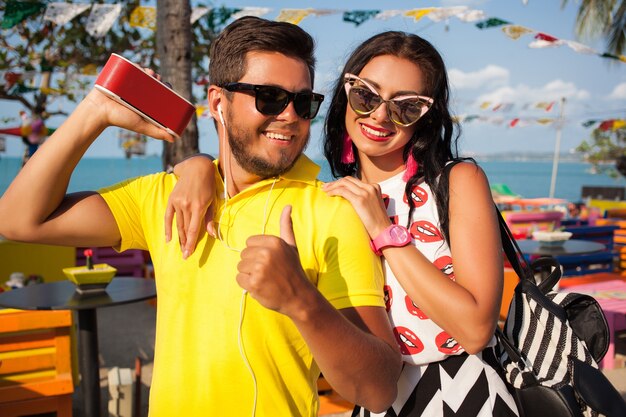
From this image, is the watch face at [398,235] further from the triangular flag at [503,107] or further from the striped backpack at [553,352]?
the triangular flag at [503,107]

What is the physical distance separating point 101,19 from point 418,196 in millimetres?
6100

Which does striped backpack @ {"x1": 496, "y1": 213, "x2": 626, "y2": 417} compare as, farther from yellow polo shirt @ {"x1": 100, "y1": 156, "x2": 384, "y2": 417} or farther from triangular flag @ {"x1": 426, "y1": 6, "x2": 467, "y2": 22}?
triangular flag @ {"x1": 426, "y1": 6, "x2": 467, "y2": 22}

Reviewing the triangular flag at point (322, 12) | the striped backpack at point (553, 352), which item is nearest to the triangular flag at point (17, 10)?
the triangular flag at point (322, 12)

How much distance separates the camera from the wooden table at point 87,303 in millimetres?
3633

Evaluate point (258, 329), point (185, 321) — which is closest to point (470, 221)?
point (258, 329)

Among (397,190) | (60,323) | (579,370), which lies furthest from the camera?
(60,323)

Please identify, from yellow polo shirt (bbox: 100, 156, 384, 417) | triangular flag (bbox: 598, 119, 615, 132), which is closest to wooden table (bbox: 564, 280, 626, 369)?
yellow polo shirt (bbox: 100, 156, 384, 417)

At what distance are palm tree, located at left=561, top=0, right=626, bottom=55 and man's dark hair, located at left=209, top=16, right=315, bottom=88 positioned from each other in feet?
65.0

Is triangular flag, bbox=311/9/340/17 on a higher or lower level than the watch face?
higher

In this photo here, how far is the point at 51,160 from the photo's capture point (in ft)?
5.06

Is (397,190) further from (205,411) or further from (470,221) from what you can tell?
(205,411)

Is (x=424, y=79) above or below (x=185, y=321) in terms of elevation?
above

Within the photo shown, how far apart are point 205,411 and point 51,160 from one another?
79 centimetres

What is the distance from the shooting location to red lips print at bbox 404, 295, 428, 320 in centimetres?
167
